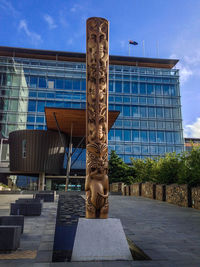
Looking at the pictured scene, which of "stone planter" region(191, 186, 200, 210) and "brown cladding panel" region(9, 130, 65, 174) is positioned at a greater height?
"brown cladding panel" region(9, 130, 65, 174)

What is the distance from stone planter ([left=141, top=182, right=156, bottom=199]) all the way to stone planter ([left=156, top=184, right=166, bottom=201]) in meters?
0.71

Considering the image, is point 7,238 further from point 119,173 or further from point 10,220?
point 119,173

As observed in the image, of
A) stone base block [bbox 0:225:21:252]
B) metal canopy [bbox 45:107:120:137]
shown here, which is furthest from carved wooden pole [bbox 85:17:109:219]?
metal canopy [bbox 45:107:120:137]

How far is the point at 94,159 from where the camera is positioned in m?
5.49

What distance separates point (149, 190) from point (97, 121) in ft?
59.4

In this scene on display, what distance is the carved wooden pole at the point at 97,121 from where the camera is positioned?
A: 5.29 meters

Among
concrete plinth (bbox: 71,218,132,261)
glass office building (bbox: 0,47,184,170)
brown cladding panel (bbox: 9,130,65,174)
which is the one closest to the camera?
concrete plinth (bbox: 71,218,132,261)

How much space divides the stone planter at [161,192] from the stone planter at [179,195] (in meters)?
0.70

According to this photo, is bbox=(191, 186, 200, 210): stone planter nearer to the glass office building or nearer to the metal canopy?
the metal canopy

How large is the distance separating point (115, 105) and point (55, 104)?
1265 cm

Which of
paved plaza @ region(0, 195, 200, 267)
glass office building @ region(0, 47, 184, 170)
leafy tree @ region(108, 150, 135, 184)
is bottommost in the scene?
paved plaza @ region(0, 195, 200, 267)

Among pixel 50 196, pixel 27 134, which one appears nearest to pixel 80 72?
pixel 27 134

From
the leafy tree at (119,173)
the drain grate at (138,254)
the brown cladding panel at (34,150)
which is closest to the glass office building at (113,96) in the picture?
the leafy tree at (119,173)

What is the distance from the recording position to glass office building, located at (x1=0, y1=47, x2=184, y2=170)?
49.8m
